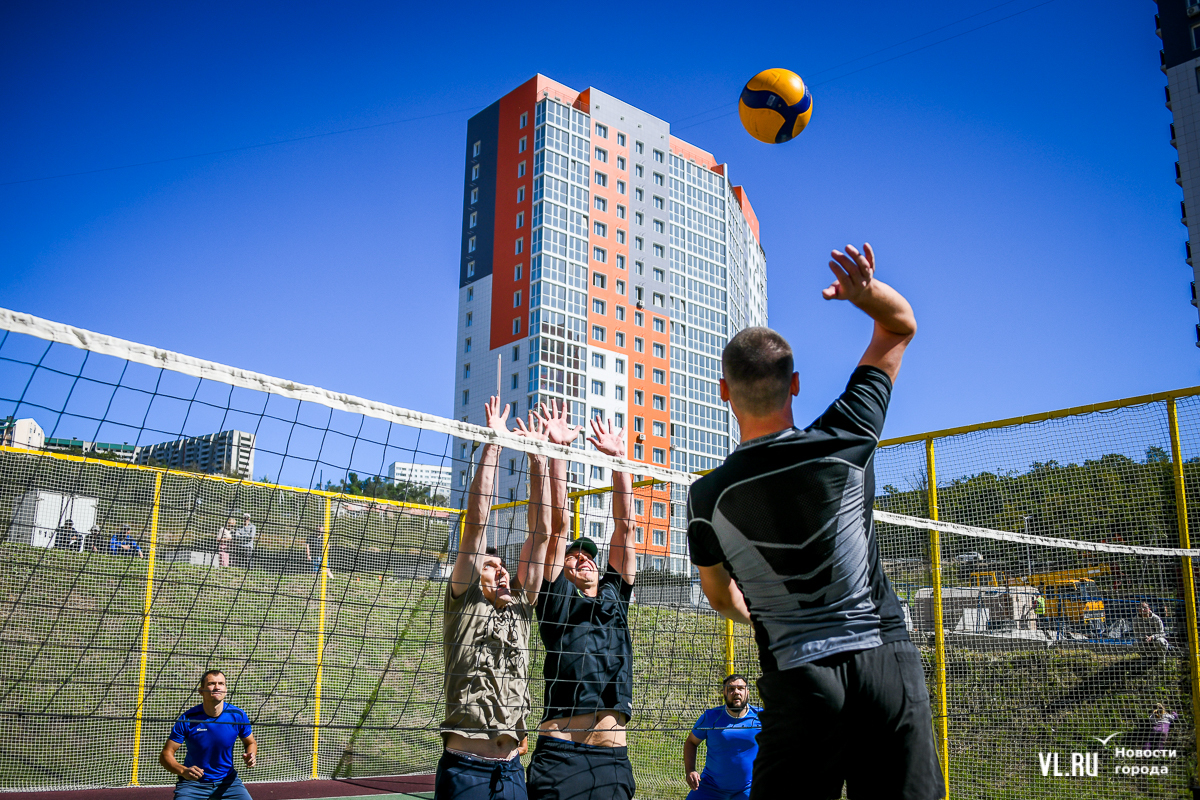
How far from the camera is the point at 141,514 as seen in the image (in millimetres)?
8391

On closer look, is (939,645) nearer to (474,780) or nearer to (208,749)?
(474,780)

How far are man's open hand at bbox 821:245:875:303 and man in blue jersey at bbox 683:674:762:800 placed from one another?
479 centimetres

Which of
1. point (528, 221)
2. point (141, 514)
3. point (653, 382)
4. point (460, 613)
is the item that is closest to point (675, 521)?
point (653, 382)

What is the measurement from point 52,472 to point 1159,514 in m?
9.59

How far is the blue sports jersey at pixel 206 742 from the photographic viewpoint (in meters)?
5.98

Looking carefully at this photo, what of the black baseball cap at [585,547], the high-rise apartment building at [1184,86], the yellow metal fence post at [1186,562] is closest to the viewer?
the black baseball cap at [585,547]

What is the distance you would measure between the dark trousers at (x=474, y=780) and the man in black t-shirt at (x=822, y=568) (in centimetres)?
212

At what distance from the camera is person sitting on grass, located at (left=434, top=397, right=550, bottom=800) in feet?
12.3

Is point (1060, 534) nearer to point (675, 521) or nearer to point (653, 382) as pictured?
point (675, 521)

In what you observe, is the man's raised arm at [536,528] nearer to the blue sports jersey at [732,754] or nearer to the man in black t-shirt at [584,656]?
the man in black t-shirt at [584,656]

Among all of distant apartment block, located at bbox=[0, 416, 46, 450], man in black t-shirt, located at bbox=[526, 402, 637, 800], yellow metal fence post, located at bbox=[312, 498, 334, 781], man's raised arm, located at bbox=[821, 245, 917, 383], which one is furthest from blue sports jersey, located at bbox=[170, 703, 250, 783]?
man's raised arm, located at bbox=[821, 245, 917, 383]

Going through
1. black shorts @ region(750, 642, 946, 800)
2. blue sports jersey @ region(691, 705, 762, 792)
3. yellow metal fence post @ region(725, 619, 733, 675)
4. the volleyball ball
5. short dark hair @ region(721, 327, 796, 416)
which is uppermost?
the volleyball ball

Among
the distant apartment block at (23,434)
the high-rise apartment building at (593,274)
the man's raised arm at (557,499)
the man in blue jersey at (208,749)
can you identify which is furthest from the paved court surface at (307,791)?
the high-rise apartment building at (593,274)

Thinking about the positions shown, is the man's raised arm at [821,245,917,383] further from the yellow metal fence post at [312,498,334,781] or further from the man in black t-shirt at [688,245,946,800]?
the yellow metal fence post at [312,498,334,781]
